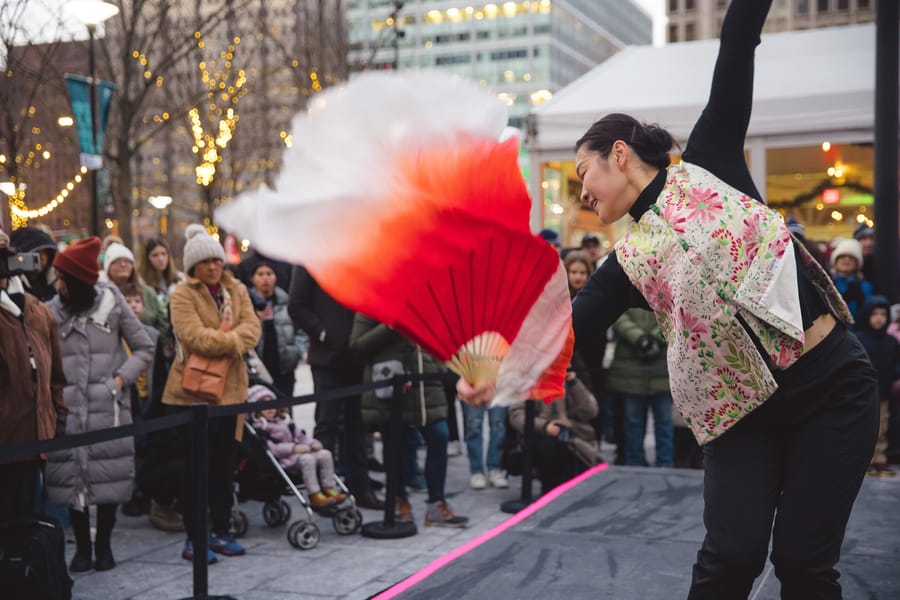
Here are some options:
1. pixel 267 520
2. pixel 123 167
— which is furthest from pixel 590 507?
pixel 123 167

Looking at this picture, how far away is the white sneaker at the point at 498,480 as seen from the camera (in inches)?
312

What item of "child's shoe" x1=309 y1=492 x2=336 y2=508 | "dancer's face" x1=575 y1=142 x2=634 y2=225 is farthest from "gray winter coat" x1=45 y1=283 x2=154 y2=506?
"dancer's face" x1=575 y1=142 x2=634 y2=225

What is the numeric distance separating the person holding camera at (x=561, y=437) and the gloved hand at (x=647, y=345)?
71cm

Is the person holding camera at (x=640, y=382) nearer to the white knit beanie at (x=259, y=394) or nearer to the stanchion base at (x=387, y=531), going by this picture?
the stanchion base at (x=387, y=531)

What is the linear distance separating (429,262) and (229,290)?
434 centimetres

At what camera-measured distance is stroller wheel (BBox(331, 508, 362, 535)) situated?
257 inches

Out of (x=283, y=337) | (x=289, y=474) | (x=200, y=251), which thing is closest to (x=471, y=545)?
(x=289, y=474)

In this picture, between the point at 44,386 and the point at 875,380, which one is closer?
the point at 875,380

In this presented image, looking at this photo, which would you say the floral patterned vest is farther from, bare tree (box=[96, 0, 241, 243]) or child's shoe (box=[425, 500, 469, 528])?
bare tree (box=[96, 0, 241, 243])

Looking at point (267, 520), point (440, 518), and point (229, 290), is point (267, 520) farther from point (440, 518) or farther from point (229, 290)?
point (229, 290)

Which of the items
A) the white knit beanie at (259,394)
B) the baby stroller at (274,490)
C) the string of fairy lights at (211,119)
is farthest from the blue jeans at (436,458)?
the string of fairy lights at (211,119)

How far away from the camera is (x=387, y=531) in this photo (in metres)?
6.43

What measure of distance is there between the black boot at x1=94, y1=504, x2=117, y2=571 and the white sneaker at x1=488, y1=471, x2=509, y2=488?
3.19 metres

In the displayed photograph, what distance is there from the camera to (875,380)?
2793 millimetres
